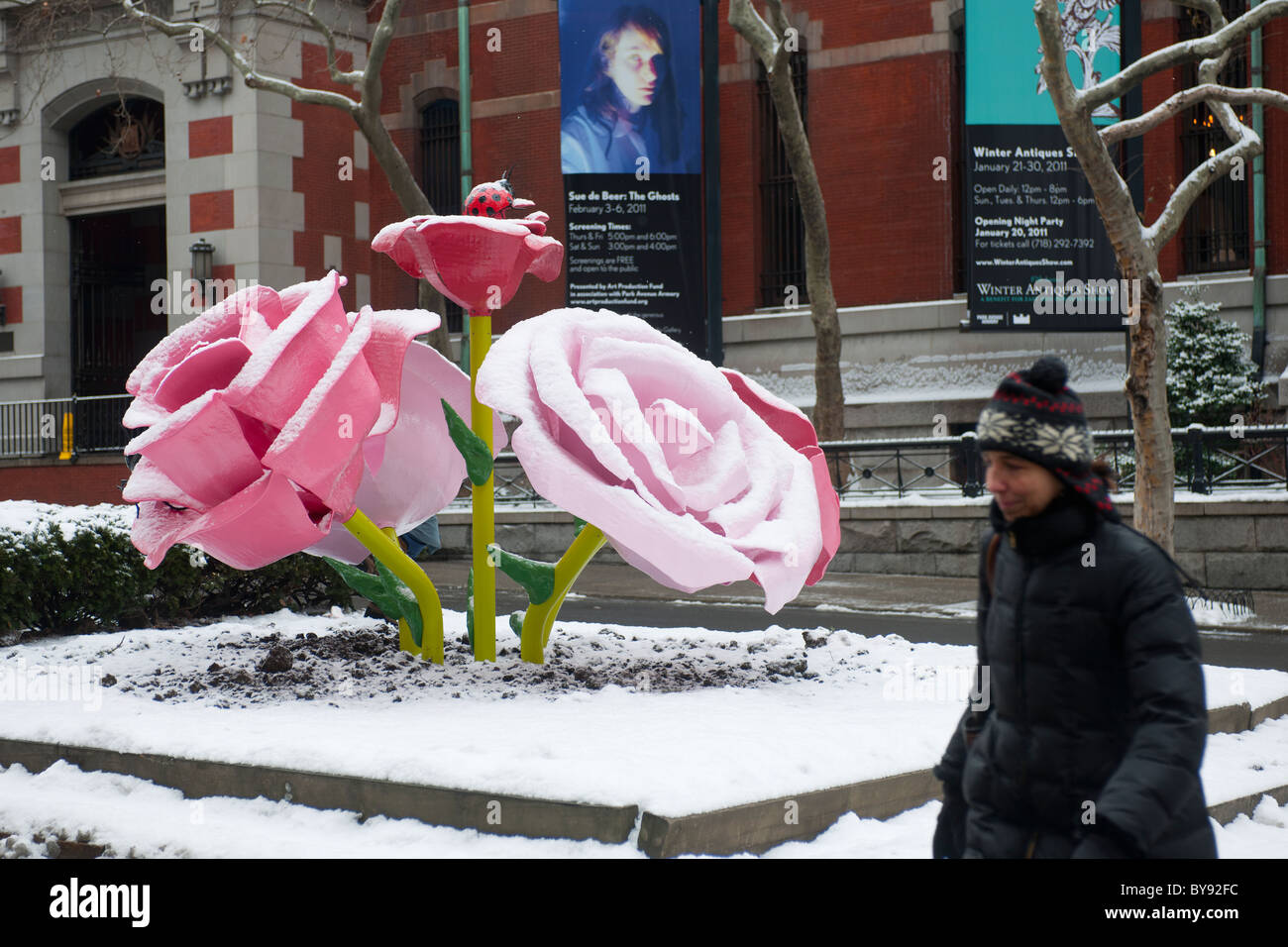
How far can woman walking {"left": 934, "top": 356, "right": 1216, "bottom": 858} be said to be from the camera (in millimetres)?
2775

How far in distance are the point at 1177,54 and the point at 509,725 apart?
9.18 metres

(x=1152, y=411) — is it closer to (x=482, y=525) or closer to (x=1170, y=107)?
(x=1170, y=107)

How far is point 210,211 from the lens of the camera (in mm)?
24359

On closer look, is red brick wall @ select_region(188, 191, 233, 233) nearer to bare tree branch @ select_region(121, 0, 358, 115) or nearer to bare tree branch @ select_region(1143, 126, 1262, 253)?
bare tree branch @ select_region(121, 0, 358, 115)

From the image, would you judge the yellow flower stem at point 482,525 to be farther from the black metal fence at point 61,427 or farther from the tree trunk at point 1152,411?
the black metal fence at point 61,427

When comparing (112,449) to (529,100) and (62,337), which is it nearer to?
(62,337)

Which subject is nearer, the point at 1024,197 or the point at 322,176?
the point at 1024,197

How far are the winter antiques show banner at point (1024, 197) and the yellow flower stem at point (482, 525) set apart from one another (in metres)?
14.2

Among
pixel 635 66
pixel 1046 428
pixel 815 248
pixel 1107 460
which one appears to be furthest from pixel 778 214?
pixel 1046 428

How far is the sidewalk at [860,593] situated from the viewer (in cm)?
1385

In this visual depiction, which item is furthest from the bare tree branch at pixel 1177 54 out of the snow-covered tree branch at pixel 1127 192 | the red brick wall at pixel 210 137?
the red brick wall at pixel 210 137

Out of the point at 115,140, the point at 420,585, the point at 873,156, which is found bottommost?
the point at 420,585
